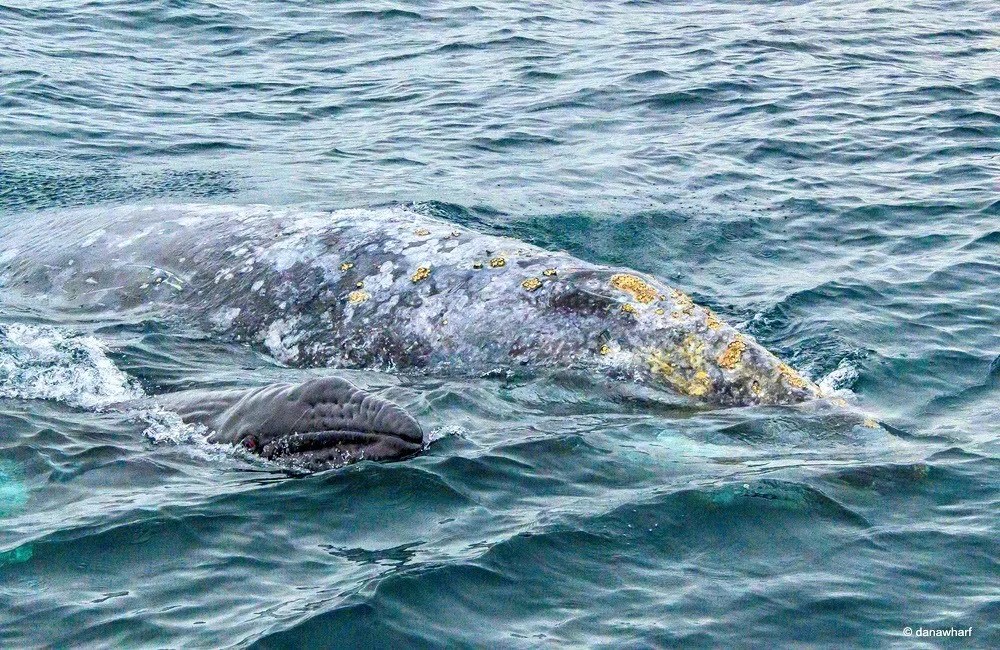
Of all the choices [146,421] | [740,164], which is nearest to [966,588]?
[146,421]

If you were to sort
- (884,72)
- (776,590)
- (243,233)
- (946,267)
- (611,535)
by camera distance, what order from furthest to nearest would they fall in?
1. (884,72)
2. (946,267)
3. (243,233)
4. (611,535)
5. (776,590)

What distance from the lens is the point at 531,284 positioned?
8.07 meters

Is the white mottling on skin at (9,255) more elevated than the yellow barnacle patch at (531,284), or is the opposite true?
the yellow barnacle patch at (531,284)

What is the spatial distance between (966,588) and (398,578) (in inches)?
100

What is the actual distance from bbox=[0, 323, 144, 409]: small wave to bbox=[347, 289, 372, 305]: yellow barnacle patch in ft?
4.85

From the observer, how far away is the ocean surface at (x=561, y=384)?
5.54 m

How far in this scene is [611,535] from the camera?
6.07 metres

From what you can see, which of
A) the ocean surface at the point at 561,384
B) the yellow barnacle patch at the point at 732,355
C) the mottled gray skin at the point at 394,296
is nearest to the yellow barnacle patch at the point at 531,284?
the mottled gray skin at the point at 394,296

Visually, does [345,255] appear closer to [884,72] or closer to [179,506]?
[179,506]

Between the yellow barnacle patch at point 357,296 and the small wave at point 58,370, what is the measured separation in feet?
4.85

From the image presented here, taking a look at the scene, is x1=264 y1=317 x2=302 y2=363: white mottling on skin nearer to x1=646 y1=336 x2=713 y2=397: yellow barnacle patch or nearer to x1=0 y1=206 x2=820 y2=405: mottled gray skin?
x1=0 y1=206 x2=820 y2=405: mottled gray skin

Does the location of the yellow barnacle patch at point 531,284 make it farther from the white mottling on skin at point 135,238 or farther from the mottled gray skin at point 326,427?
the white mottling on skin at point 135,238

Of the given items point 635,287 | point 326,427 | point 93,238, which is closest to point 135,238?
point 93,238

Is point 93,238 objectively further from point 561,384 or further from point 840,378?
point 840,378
